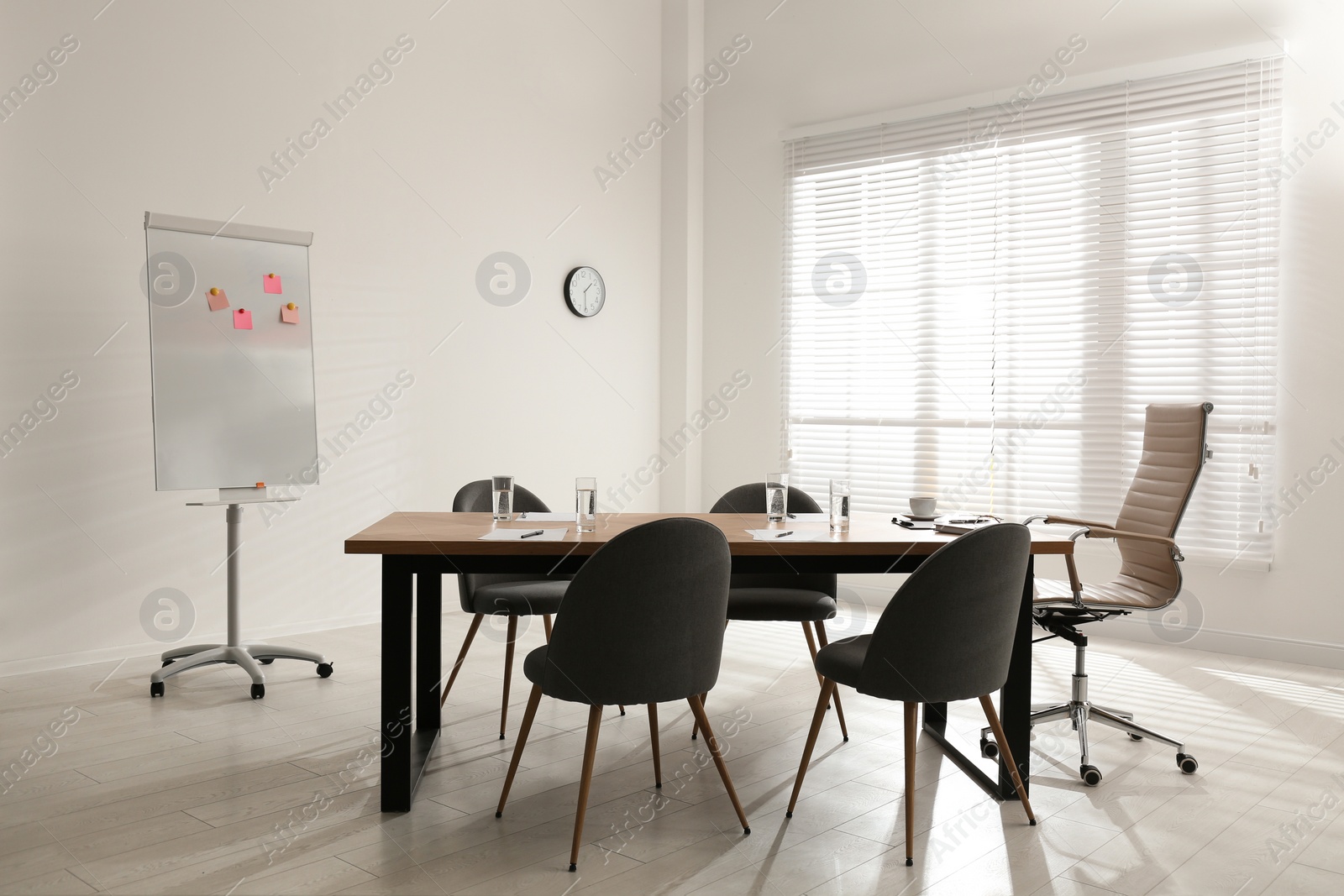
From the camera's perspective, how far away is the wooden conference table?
2.59 m

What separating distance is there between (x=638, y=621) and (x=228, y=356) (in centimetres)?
253

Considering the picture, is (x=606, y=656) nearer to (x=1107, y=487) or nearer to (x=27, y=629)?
(x=27, y=629)

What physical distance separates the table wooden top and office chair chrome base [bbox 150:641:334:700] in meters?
1.12

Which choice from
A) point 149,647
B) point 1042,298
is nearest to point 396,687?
point 149,647

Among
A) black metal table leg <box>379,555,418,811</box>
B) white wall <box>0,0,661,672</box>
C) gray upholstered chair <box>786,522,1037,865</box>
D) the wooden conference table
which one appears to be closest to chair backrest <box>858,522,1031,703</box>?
gray upholstered chair <box>786,522,1037,865</box>

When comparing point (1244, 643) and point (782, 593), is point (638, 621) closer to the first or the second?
point (782, 593)

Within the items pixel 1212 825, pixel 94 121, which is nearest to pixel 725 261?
pixel 94 121

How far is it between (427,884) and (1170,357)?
412 centimetres

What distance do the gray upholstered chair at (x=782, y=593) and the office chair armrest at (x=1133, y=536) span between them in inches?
34.8

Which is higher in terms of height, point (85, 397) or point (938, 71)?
point (938, 71)

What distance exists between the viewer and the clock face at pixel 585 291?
5844mm

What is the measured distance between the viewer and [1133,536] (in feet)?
10.3

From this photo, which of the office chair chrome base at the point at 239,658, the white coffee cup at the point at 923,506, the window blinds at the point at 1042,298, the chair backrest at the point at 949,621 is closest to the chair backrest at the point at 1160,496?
the white coffee cup at the point at 923,506

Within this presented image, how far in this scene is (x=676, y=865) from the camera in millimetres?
2285
